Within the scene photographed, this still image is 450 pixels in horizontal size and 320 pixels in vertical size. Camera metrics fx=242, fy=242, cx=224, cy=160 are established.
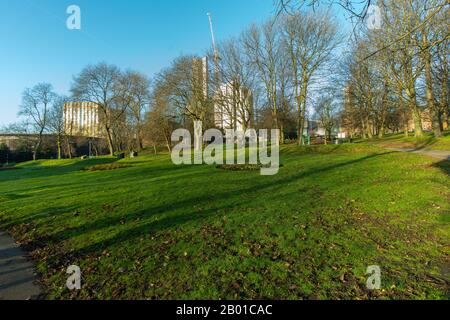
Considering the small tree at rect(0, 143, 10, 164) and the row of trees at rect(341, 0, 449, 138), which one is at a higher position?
the row of trees at rect(341, 0, 449, 138)

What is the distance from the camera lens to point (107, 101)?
4697 cm

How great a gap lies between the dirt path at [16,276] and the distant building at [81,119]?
51.2 metres

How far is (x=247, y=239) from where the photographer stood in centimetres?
517

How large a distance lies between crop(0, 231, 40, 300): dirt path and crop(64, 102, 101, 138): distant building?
51.2 m

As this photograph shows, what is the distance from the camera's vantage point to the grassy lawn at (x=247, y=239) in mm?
3590

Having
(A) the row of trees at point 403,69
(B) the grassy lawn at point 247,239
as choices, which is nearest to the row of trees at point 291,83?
(A) the row of trees at point 403,69

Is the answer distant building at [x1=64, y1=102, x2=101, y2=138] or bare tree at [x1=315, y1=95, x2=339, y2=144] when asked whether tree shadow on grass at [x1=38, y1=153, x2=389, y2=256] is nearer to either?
bare tree at [x1=315, y1=95, x2=339, y2=144]

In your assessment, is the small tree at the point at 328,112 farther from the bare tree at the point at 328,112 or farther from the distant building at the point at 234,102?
the distant building at the point at 234,102

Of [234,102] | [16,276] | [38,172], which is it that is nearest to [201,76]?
[234,102]

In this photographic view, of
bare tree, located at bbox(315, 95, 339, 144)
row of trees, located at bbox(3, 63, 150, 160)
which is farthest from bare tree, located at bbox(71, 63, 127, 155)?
bare tree, located at bbox(315, 95, 339, 144)

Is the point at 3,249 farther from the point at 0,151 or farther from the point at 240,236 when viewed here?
the point at 0,151

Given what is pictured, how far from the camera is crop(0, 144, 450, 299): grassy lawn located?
359 centimetres
